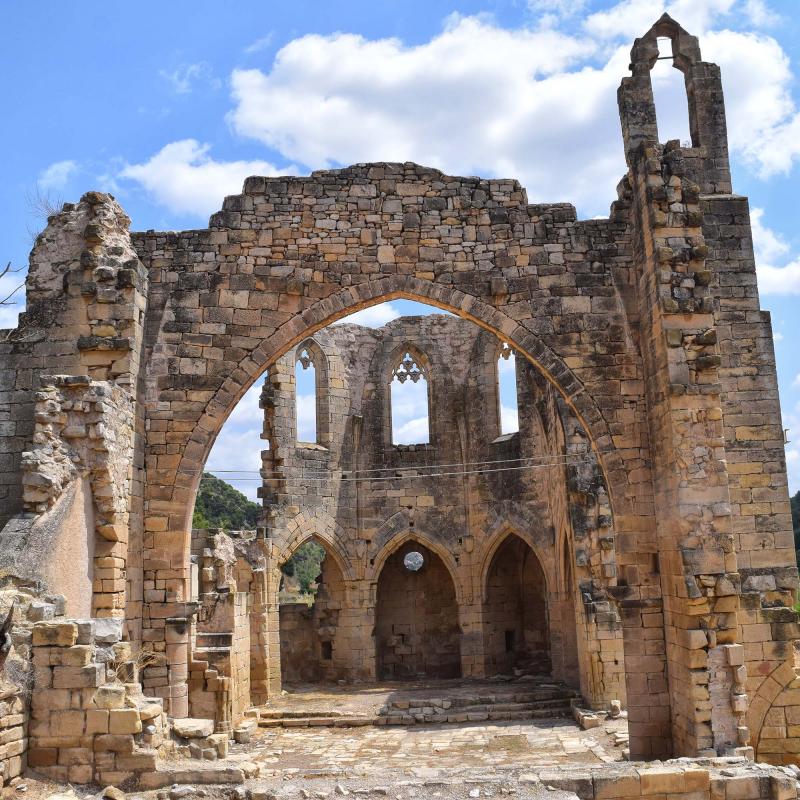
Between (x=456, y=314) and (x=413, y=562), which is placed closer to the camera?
(x=456, y=314)

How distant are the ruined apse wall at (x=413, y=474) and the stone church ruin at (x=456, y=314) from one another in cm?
475

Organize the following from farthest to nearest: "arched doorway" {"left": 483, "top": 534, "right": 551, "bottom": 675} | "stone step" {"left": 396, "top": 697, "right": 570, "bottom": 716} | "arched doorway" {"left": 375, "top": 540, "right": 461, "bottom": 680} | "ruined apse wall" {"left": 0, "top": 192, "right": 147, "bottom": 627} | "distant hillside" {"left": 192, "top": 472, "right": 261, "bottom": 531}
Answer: "distant hillside" {"left": 192, "top": 472, "right": 261, "bottom": 531}
"arched doorway" {"left": 375, "top": 540, "right": 461, "bottom": 680}
"arched doorway" {"left": 483, "top": 534, "right": 551, "bottom": 675}
"stone step" {"left": 396, "top": 697, "right": 570, "bottom": 716}
"ruined apse wall" {"left": 0, "top": 192, "right": 147, "bottom": 627}

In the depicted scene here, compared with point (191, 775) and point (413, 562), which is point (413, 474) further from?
point (191, 775)

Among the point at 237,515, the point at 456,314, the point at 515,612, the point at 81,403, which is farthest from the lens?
the point at 237,515

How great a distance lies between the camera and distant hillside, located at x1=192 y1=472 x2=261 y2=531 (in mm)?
34750

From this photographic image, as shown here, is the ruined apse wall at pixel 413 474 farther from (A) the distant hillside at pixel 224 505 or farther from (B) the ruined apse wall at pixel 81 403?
(A) the distant hillside at pixel 224 505

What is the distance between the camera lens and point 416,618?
20.5 metres

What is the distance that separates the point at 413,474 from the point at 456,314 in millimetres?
9000

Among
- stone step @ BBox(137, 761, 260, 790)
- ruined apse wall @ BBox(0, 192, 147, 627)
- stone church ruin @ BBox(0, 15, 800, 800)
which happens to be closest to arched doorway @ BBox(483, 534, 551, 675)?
stone church ruin @ BBox(0, 15, 800, 800)

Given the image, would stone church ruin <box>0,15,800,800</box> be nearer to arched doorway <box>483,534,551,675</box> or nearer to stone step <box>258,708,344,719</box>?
stone step <box>258,708,344,719</box>

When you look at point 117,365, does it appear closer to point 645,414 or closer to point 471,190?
point 471,190

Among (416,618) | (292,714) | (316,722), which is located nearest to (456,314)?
(316,722)

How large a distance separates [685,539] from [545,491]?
349 inches

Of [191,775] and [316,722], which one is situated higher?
[191,775]
